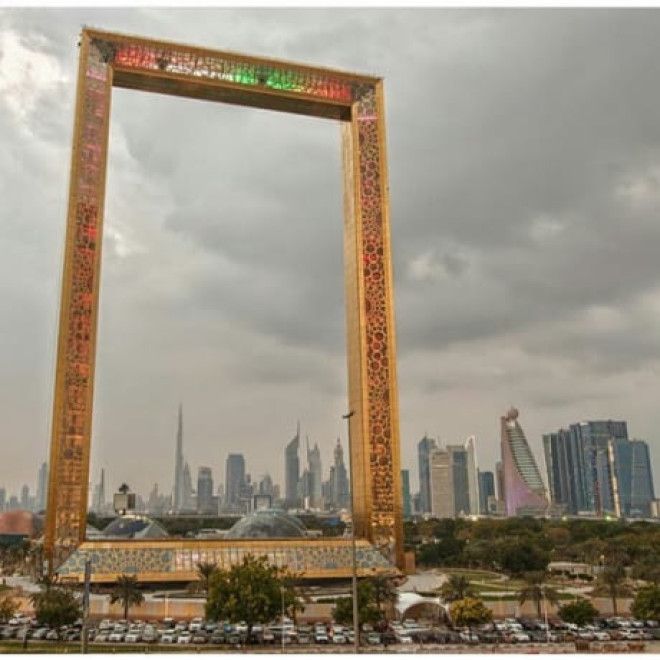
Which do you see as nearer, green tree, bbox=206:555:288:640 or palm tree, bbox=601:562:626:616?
green tree, bbox=206:555:288:640

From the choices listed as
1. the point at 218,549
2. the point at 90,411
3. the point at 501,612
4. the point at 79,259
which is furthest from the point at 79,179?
the point at 501,612

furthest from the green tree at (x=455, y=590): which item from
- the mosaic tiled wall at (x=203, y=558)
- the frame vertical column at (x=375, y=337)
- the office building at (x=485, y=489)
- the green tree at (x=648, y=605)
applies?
the office building at (x=485, y=489)

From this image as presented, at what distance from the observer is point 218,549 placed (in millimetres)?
28438

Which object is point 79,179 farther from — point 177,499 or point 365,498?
point 177,499

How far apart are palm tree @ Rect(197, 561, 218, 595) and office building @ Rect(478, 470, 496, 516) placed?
159431 millimetres

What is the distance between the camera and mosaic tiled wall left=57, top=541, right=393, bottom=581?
88.1 feet

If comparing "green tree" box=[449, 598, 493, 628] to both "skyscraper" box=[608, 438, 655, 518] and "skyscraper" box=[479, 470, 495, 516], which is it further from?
"skyscraper" box=[479, 470, 495, 516]

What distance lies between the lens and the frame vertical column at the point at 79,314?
27000 millimetres

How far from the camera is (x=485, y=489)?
622ft

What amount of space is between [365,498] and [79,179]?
18586mm

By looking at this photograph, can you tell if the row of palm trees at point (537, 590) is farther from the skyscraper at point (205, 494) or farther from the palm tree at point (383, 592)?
the skyscraper at point (205, 494)

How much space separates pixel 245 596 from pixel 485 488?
17667 centimetres

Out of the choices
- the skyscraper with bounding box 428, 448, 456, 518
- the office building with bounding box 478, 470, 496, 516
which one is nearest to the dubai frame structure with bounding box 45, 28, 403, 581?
the skyscraper with bounding box 428, 448, 456, 518

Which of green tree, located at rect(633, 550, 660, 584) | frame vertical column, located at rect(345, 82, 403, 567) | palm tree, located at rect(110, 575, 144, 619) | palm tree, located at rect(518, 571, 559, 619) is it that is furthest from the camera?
green tree, located at rect(633, 550, 660, 584)
